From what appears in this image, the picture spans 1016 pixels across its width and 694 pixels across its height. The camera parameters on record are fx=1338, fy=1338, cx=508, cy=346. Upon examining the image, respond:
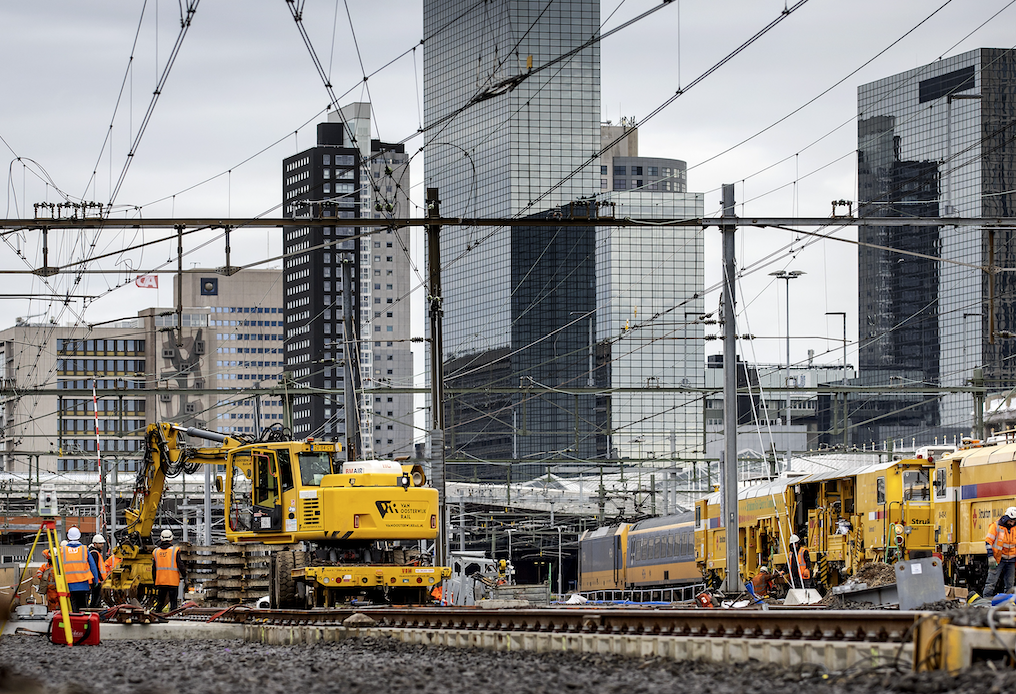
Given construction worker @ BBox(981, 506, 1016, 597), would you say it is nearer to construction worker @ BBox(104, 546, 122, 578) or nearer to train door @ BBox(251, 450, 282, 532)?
train door @ BBox(251, 450, 282, 532)

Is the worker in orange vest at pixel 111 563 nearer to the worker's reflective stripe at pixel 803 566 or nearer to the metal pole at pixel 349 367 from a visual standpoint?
the metal pole at pixel 349 367

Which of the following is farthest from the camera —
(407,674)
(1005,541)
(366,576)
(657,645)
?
(366,576)

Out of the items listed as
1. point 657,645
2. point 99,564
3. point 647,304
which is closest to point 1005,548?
point 657,645

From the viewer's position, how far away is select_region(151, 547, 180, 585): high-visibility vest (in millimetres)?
23641

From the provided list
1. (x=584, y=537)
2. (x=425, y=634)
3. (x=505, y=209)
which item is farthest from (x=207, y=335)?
(x=425, y=634)

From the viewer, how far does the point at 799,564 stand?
29.7m

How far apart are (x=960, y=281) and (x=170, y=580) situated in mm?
173254

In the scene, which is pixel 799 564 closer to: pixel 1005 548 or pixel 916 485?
pixel 916 485

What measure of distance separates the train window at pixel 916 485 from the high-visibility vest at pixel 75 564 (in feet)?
51.9

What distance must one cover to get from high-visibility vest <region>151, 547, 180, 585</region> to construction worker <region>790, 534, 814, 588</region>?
13081mm

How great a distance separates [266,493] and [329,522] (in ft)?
5.75

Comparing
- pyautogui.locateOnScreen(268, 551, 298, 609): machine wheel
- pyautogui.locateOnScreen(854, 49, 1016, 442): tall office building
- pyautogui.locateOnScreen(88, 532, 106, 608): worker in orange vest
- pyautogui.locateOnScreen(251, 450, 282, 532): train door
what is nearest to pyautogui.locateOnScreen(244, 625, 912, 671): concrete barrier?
pyautogui.locateOnScreen(268, 551, 298, 609): machine wheel

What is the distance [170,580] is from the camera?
24016 millimetres

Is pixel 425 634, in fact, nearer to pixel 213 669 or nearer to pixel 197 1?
pixel 213 669
